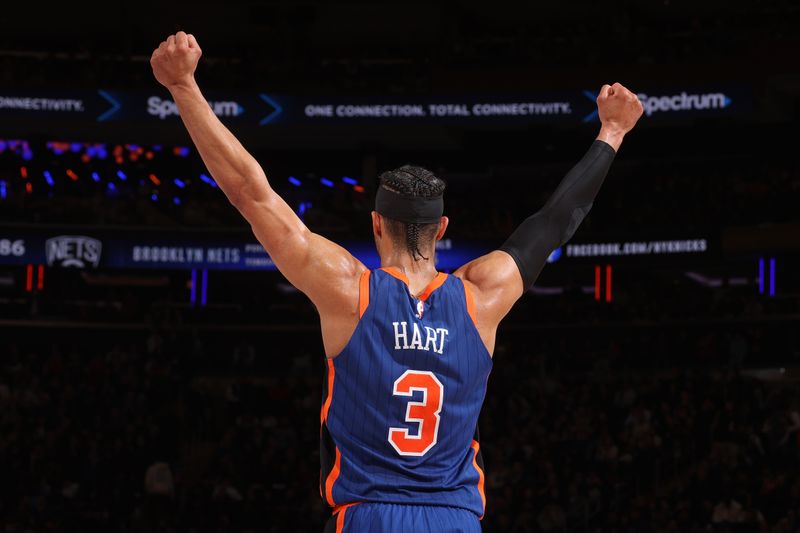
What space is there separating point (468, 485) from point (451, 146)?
25861mm

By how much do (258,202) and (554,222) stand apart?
99cm

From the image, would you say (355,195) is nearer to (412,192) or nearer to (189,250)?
(189,250)

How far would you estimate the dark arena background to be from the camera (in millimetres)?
18234

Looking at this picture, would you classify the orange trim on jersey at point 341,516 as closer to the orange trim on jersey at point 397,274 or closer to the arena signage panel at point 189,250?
the orange trim on jersey at point 397,274

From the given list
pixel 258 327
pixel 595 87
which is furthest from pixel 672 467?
pixel 258 327

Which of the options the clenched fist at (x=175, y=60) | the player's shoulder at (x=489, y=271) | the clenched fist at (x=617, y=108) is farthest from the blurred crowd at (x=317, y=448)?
the clenched fist at (x=175, y=60)

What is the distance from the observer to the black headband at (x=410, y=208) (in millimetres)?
3141

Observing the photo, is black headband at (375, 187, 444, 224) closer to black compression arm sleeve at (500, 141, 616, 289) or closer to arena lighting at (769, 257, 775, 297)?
black compression arm sleeve at (500, 141, 616, 289)

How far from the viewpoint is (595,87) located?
83.8 ft

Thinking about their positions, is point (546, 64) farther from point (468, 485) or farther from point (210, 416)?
point (468, 485)

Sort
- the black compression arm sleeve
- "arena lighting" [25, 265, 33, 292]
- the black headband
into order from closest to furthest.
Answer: the black headband → the black compression arm sleeve → "arena lighting" [25, 265, 33, 292]

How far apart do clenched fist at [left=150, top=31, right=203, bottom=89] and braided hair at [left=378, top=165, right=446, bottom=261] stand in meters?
0.64

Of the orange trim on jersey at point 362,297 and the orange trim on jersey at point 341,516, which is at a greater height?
the orange trim on jersey at point 362,297

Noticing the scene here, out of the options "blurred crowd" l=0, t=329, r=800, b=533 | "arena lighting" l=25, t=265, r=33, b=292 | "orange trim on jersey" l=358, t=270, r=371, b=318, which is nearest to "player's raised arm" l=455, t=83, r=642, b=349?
"orange trim on jersey" l=358, t=270, r=371, b=318
